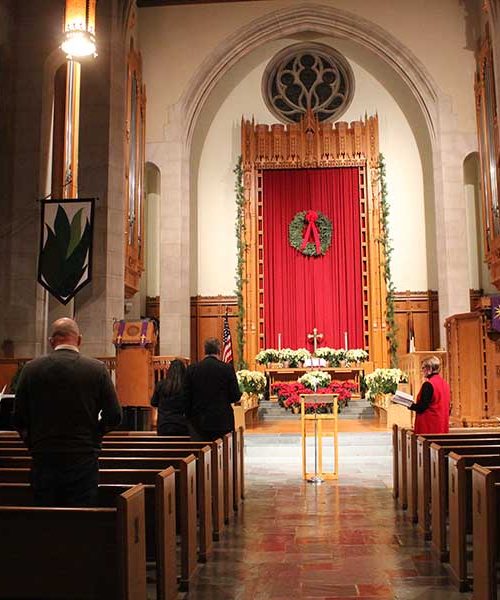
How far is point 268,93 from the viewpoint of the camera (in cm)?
1762

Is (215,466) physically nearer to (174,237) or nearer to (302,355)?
(302,355)

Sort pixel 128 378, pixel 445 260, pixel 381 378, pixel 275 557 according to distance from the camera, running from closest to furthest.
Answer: pixel 275 557 → pixel 128 378 → pixel 381 378 → pixel 445 260

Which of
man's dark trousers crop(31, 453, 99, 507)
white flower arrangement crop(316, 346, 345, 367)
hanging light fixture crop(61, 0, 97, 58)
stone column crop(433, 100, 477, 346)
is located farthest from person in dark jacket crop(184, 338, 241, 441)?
stone column crop(433, 100, 477, 346)

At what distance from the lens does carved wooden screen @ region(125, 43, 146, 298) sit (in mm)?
13141

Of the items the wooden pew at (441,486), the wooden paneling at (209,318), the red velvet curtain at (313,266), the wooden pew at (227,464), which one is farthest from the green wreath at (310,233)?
the wooden pew at (441,486)

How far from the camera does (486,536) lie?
3.54m

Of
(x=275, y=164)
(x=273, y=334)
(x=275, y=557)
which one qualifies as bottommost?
(x=275, y=557)

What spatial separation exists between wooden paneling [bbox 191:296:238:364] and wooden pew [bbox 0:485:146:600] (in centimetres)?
1394

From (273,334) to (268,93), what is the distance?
20.1ft

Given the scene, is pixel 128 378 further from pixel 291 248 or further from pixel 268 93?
pixel 268 93

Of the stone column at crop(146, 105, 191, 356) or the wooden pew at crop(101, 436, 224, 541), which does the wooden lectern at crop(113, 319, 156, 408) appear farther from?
the stone column at crop(146, 105, 191, 356)

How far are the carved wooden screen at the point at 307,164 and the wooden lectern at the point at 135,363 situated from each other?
6680 millimetres

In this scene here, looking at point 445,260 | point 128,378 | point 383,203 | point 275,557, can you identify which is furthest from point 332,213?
point 275,557

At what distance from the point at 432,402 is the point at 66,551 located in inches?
162
